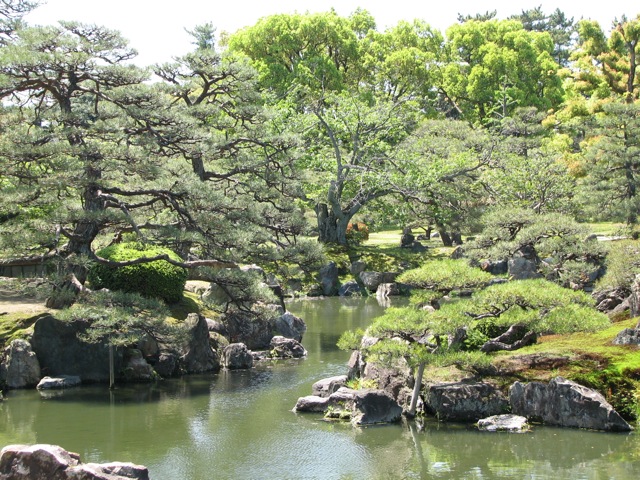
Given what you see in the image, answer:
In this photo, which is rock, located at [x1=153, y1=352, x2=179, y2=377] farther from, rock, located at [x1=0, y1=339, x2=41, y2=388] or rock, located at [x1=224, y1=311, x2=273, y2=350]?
rock, located at [x1=224, y1=311, x2=273, y2=350]

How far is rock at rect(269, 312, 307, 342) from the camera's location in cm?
1875

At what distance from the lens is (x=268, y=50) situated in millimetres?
41562

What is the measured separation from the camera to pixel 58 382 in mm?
13781

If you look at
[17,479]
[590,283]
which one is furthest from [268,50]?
[17,479]

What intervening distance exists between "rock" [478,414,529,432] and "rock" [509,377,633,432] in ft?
0.89

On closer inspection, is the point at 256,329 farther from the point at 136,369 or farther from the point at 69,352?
the point at 69,352

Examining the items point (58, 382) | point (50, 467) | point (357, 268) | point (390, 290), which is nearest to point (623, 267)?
point (58, 382)

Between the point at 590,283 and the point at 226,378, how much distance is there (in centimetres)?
1439

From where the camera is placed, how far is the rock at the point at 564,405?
10.5 meters

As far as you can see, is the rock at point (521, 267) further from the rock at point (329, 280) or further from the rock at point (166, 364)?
the rock at point (166, 364)

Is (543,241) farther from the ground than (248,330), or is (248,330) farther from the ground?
(543,241)

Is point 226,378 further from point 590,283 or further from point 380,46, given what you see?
point 380,46

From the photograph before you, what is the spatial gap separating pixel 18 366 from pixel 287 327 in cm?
690

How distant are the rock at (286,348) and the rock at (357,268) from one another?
13.6m
